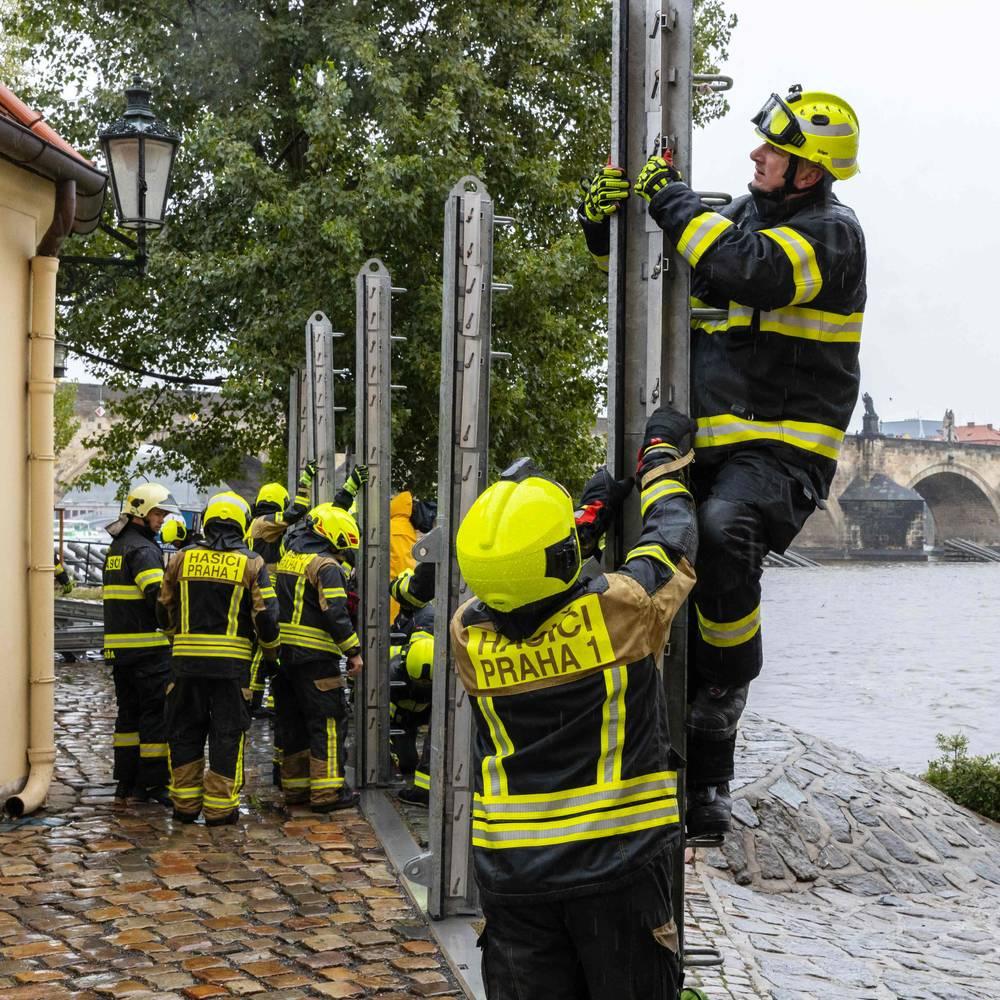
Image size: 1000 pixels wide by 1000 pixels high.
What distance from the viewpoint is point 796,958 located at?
731 cm

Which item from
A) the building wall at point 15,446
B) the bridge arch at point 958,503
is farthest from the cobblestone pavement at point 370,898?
the bridge arch at point 958,503

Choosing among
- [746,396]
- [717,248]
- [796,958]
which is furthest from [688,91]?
[796,958]

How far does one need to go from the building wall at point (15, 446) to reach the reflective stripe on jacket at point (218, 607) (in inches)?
35.3

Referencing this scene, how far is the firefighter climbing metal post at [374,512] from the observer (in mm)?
9328

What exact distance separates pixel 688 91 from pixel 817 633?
162 feet

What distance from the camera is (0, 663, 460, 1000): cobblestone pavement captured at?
235 inches

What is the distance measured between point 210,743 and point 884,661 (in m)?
34.7

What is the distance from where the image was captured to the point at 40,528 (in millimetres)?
9180

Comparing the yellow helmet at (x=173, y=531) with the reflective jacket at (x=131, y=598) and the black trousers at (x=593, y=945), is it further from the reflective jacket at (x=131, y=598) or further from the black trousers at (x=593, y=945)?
the black trousers at (x=593, y=945)

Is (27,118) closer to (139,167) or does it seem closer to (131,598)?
(139,167)

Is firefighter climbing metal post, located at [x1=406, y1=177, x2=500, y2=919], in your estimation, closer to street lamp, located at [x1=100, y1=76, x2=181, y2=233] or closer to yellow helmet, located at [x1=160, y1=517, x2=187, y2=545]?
yellow helmet, located at [x1=160, y1=517, x2=187, y2=545]

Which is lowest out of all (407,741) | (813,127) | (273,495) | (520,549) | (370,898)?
(370,898)

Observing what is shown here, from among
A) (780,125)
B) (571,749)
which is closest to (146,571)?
(571,749)

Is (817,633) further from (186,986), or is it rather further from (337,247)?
(186,986)
